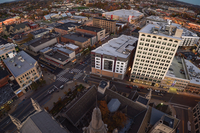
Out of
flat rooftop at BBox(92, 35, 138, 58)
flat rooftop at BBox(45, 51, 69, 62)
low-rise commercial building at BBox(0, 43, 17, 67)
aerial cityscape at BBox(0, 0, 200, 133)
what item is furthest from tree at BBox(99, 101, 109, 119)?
low-rise commercial building at BBox(0, 43, 17, 67)

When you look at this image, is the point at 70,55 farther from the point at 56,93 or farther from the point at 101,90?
the point at 101,90

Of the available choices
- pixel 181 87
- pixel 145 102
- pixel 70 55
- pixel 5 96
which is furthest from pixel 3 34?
pixel 181 87

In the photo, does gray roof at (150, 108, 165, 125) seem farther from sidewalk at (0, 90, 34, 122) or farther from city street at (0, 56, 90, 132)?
sidewalk at (0, 90, 34, 122)

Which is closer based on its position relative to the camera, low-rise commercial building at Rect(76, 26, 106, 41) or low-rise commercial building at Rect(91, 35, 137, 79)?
low-rise commercial building at Rect(91, 35, 137, 79)

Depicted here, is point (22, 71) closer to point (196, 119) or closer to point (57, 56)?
point (57, 56)

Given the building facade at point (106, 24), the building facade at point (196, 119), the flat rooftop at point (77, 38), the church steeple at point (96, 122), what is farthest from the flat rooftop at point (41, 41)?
the building facade at point (196, 119)

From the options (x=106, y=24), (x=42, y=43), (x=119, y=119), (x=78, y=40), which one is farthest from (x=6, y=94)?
(x=106, y=24)
